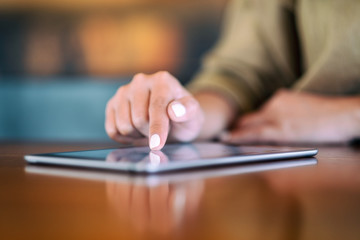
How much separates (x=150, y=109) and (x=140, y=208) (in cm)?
28

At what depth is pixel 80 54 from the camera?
70.3 inches

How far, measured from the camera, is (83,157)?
0.32m

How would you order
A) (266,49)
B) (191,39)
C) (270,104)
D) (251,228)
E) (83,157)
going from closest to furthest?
(251,228)
(83,157)
(270,104)
(266,49)
(191,39)

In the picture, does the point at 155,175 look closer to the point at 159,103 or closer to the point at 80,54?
the point at 159,103

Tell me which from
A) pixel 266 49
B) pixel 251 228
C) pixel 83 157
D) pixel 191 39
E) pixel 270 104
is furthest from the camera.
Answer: pixel 191 39

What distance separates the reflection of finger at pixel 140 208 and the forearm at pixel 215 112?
52cm

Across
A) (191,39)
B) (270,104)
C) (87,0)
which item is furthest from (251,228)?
(87,0)

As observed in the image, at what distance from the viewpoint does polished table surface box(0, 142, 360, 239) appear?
0.49 ft

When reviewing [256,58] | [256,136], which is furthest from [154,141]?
[256,58]

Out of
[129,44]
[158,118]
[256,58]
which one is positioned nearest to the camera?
[158,118]

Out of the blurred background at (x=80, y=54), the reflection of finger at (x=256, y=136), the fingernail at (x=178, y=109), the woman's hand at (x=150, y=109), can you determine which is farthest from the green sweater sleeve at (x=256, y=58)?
the blurred background at (x=80, y=54)

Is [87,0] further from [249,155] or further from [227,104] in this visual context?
[249,155]

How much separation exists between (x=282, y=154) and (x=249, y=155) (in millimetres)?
44

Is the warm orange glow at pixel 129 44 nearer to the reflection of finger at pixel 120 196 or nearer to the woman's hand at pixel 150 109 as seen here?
the woman's hand at pixel 150 109
